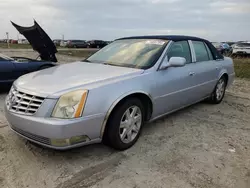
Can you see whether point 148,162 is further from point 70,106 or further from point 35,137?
point 35,137

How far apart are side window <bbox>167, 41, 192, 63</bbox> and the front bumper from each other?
1786 mm

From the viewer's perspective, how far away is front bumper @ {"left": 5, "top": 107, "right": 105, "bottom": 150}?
105 inches

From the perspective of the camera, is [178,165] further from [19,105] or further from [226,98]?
[226,98]

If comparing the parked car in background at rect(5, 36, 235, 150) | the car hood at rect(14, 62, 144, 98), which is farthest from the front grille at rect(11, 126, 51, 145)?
the car hood at rect(14, 62, 144, 98)

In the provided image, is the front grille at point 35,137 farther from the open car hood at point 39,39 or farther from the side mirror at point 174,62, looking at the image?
the open car hood at point 39,39

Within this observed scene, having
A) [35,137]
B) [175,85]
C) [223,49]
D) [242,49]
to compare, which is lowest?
[35,137]

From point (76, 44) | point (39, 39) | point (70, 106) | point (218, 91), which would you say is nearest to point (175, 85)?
point (70, 106)

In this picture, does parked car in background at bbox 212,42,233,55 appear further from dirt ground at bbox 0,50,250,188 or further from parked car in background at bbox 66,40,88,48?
dirt ground at bbox 0,50,250,188

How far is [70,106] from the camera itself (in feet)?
9.00

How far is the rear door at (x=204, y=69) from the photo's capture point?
4.62 meters

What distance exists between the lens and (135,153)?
326 centimetres

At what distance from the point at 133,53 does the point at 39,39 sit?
4621mm

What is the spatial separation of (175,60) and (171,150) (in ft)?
4.18

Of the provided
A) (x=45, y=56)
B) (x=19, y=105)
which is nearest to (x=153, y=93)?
(x=19, y=105)
